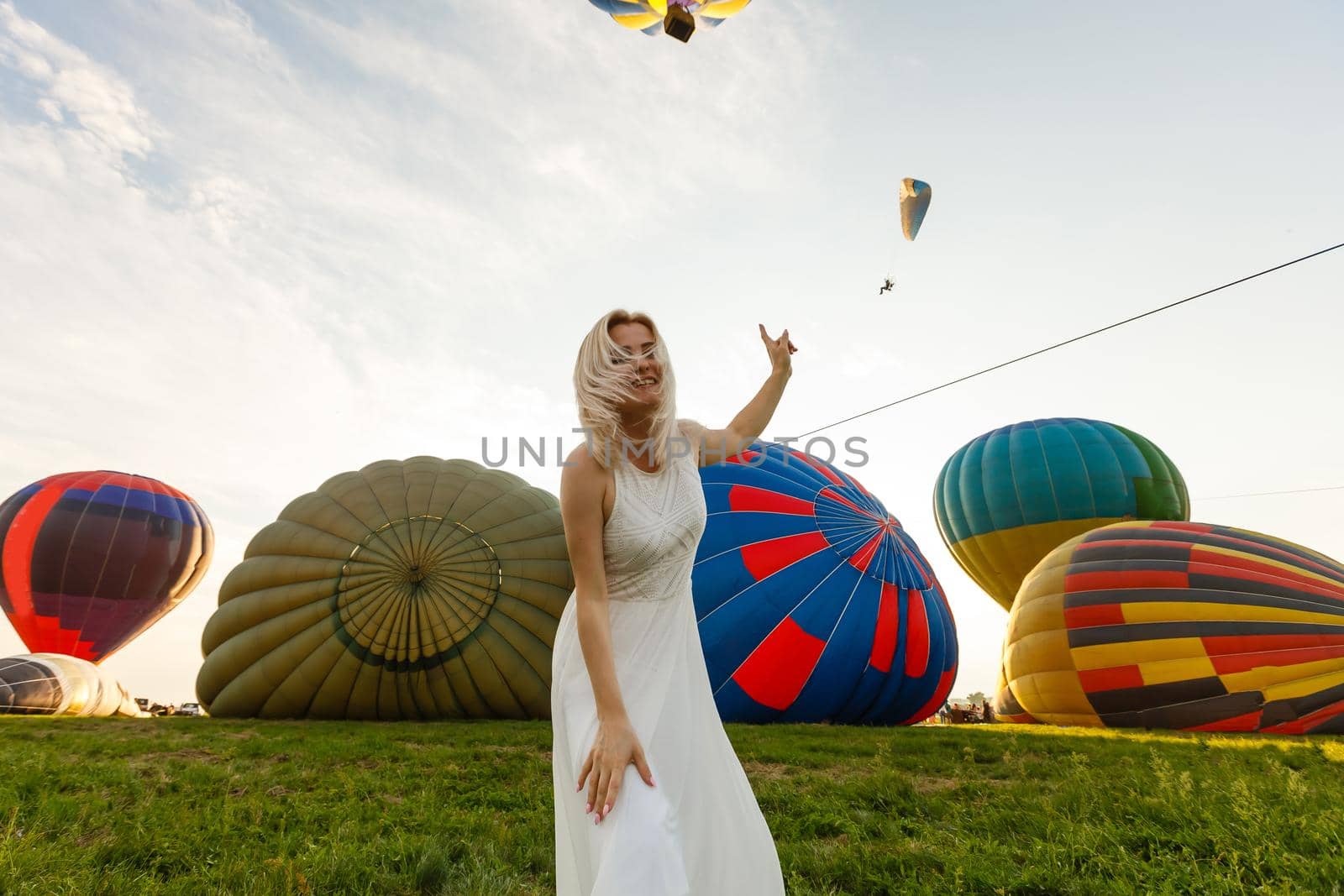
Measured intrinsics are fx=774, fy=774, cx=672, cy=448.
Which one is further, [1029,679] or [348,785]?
[1029,679]

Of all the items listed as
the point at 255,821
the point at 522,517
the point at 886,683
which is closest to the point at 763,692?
the point at 886,683

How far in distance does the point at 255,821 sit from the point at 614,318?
11.6ft

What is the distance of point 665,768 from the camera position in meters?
1.58

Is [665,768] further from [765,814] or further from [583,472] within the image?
[765,814]

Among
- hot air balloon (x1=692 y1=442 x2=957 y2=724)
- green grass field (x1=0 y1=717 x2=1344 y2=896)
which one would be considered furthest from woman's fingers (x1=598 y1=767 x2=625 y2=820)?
hot air balloon (x1=692 y1=442 x2=957 y2=724)

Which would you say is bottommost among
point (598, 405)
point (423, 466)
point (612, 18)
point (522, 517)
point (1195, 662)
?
point (1195, 662)

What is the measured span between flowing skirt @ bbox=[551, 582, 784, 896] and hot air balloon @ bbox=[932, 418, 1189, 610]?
656 inches

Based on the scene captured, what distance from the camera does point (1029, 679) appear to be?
10281 mm

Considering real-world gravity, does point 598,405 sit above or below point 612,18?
below

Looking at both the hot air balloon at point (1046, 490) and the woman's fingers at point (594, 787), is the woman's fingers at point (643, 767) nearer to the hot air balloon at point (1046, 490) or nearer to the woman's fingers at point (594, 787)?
the woman's fingers at point (594, 787)

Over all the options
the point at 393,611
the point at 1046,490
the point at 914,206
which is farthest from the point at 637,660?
the point at 1046,490

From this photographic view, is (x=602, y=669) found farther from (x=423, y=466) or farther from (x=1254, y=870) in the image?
(x=423, y=466)

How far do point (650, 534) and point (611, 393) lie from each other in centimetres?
32

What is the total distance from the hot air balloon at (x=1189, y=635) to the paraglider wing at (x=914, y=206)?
7.13 metres
